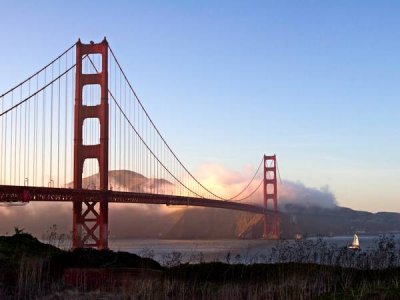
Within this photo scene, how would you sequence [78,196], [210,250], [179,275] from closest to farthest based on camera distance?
[179,275] → [78,196] → [210,250]

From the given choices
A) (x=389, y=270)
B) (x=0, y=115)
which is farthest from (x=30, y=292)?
(x=0, y=115)

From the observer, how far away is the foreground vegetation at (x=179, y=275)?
1942 cm

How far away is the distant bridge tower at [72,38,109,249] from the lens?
5947 centimetres

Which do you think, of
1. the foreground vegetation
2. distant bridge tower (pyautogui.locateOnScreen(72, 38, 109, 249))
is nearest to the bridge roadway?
distant bridge tower (pyautogui.locateOnScreen(72, 38, 109, 249))

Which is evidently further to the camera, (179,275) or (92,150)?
(92,150)

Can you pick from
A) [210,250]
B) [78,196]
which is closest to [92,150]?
[78,196]

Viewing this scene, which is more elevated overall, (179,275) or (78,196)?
(78,196)

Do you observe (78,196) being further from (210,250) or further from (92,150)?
(210,250)

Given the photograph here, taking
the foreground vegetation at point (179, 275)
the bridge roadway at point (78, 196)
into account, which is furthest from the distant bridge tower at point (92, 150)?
the foreground vegetation at point (179, 275)

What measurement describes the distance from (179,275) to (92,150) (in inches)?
1557

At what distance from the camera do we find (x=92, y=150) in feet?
206

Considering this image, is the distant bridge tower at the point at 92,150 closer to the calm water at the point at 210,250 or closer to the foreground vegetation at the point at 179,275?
the calm water at the point at 210,250

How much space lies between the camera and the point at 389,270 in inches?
940

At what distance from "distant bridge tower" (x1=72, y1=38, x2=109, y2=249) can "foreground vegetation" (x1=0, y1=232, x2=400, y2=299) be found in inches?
1229
